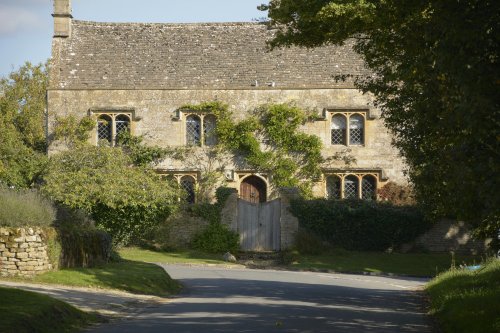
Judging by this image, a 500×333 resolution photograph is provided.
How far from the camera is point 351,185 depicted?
143 feet

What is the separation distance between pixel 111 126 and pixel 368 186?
40.7ft

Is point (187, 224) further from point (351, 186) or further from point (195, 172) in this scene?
point (351, 186)

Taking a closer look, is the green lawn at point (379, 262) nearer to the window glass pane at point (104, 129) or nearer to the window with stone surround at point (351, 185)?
the window with stone surround at point (351, 185)

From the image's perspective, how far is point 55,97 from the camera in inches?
1719

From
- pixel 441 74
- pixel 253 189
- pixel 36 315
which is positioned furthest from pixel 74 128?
pixel 441 74

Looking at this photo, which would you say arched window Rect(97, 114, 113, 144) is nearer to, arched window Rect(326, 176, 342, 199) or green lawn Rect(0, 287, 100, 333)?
arched window Rect(326, 176, 342, 199)

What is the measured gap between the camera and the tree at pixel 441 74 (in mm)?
9688

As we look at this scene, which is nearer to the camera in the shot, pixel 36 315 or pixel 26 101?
pixel 36 315

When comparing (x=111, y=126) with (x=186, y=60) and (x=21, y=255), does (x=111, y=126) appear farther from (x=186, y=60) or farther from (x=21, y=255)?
(x=21, y=255)

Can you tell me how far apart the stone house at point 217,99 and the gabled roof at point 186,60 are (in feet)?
0.16

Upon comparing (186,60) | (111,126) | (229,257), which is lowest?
(229,257)

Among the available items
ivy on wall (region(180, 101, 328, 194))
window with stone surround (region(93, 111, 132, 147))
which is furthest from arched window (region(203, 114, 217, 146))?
window with stone surround (region(93, 111, 132, 147))

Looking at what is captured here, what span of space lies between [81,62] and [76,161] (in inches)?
312

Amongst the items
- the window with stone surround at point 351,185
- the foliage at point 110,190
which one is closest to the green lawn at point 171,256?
the foliage at point 110,190
